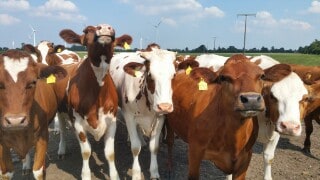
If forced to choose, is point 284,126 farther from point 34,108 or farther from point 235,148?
point 34,108

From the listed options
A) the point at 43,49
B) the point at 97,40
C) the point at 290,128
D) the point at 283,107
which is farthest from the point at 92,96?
the point at 43,49

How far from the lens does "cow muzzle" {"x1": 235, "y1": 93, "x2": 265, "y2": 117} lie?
4.17m

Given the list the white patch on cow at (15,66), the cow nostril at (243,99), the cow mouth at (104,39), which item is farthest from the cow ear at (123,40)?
the cow nostril at (243,99)

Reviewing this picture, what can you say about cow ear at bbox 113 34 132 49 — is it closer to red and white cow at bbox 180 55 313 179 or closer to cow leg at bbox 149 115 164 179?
cow leg at bbox 149 115 164 179

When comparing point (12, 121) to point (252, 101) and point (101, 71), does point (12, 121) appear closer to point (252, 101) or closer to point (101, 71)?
point (101, 71)

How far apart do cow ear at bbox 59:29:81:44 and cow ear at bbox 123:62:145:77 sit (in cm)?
103

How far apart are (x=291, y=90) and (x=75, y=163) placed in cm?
470

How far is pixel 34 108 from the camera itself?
19.1 ft

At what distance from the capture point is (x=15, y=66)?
5.00 metres

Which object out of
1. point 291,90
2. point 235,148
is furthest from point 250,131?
point 291,90

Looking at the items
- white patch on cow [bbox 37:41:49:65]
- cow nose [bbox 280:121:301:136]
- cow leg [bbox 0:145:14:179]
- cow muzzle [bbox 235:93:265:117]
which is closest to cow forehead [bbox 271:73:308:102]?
cow nose [bbox 280:121:301:136]

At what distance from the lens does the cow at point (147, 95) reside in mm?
6070

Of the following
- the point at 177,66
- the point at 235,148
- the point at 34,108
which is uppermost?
the point at 177,66

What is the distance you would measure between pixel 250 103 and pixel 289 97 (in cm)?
202
